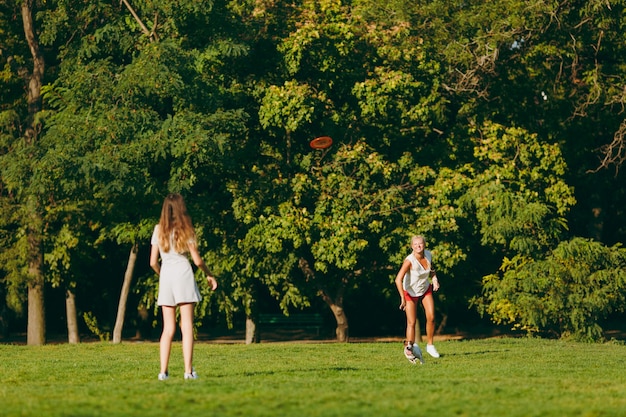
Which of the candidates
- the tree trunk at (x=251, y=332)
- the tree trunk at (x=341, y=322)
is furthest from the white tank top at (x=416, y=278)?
the tree trunk at (x=341, y=322)

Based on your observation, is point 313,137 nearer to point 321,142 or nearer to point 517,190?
point 321,142

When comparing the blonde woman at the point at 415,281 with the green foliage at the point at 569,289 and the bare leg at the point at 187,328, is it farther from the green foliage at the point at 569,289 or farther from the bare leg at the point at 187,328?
the green foliage at the point at 569,289

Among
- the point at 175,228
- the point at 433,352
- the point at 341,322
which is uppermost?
the point at 175,228

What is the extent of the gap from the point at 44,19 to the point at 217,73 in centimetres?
419

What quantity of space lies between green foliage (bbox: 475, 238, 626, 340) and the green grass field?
722cm

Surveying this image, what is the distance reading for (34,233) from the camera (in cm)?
2359

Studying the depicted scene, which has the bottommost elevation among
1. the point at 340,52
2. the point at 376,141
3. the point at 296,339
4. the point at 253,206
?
the point at 296,339

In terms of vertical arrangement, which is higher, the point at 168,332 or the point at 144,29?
the point at 144,29

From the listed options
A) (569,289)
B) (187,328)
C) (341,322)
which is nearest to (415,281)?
(187,328)

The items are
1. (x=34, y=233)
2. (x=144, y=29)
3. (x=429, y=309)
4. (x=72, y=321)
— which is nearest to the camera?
(x=429, y=309)

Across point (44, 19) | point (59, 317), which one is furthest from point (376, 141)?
point (59, 317)

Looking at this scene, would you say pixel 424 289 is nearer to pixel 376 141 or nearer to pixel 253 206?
pixel 253 206

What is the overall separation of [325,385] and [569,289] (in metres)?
14.5

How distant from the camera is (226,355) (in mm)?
16141
